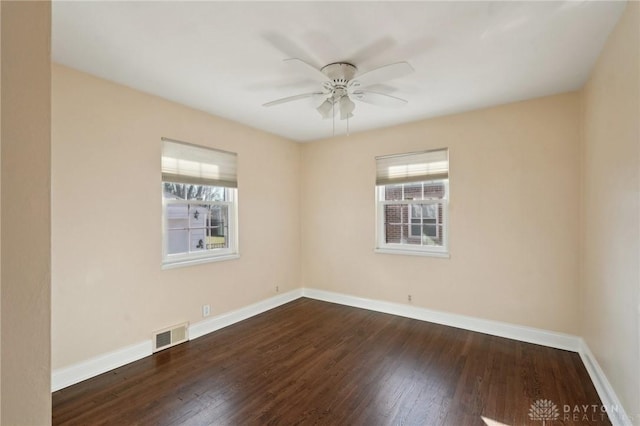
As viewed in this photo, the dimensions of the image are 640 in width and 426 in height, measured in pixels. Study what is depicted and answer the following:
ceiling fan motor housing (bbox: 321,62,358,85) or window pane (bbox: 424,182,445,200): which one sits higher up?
ceiling fan motor housing (bbox: 321,62,358,85)

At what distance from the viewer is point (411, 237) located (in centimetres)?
402

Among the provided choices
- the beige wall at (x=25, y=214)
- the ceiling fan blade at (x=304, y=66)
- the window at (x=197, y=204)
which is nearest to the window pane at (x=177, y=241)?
the window at (x=197, y=204)

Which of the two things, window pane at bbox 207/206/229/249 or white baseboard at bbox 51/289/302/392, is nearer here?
white baseboard at bbox 51/289/302/392

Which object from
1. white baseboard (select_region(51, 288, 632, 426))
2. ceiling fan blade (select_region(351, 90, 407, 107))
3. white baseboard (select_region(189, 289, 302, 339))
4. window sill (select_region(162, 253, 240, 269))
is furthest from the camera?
white baseboard (select_region(189, 289, 302, 339))

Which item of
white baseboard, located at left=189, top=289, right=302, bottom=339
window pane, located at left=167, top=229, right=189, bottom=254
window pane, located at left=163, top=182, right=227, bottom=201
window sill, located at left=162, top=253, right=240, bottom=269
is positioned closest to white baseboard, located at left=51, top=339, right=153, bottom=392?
white baseboard, located at left=189, top=289, right=302, bottom=339

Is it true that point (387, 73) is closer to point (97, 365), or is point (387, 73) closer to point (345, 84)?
point (345, 84)

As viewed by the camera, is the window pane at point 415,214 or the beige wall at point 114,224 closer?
the beige wall at point 114,224

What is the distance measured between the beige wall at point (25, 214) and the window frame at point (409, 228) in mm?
3728

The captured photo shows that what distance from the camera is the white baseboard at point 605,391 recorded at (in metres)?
1.88

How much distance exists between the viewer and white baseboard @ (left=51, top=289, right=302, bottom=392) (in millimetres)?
2381

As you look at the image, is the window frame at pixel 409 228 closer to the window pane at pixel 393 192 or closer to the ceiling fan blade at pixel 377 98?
the window pane at pixel 393 192

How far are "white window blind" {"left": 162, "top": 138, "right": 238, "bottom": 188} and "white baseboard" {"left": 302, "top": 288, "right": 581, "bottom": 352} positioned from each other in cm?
238

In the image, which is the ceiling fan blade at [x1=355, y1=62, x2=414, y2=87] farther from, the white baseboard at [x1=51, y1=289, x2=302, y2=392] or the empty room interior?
the white baseboard at [x1=51, y1=289, x2=302, y2=392]

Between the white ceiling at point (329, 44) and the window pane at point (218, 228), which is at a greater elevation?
the white ceiling at point (329, 44)
